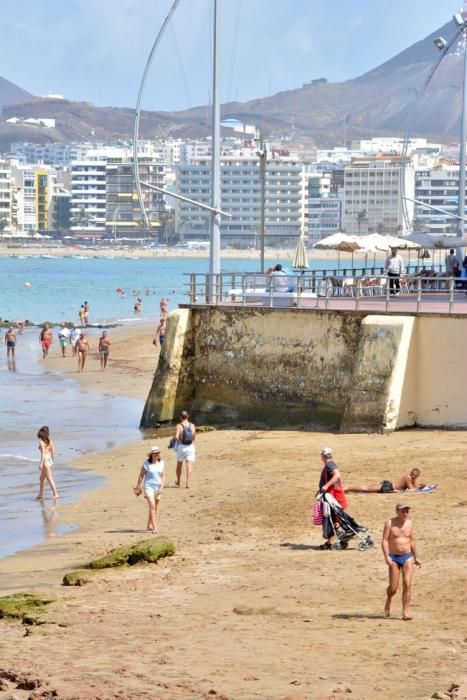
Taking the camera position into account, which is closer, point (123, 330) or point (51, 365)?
point (51, 365)

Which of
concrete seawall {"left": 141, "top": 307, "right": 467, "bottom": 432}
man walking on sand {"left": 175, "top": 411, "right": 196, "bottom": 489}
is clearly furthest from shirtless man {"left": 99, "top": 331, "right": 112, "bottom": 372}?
man walking on sand {"left": 175, "top": 411, "right": 196, "bottom": 489}

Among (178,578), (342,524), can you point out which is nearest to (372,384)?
(342,524)

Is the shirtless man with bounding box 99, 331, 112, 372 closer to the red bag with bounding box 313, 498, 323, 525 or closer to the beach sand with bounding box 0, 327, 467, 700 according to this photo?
the beach sand with bounding box 0, 327, 467, 700

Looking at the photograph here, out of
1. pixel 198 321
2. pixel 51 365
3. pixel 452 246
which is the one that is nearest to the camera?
pixel 198 321

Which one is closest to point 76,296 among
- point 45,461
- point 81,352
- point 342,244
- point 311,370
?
point 81,352

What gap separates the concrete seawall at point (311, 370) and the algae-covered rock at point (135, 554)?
8636 mm

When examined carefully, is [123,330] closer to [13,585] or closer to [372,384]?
[372,384]

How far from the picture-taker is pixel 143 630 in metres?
12.3

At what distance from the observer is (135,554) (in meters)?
15.2

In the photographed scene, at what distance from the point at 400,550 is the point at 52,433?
1653 cm

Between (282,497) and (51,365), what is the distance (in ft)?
89.8

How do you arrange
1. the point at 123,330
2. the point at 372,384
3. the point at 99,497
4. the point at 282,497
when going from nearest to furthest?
the point at 282,497, the point at 99,497, the point at 372,384, the point at 123,330

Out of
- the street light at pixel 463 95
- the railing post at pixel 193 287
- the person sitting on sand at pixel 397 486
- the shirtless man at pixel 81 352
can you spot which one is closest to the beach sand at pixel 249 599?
the person sitting on sand at pixel 397 486

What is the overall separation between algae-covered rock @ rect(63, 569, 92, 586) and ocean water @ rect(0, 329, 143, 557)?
219 centimetres
